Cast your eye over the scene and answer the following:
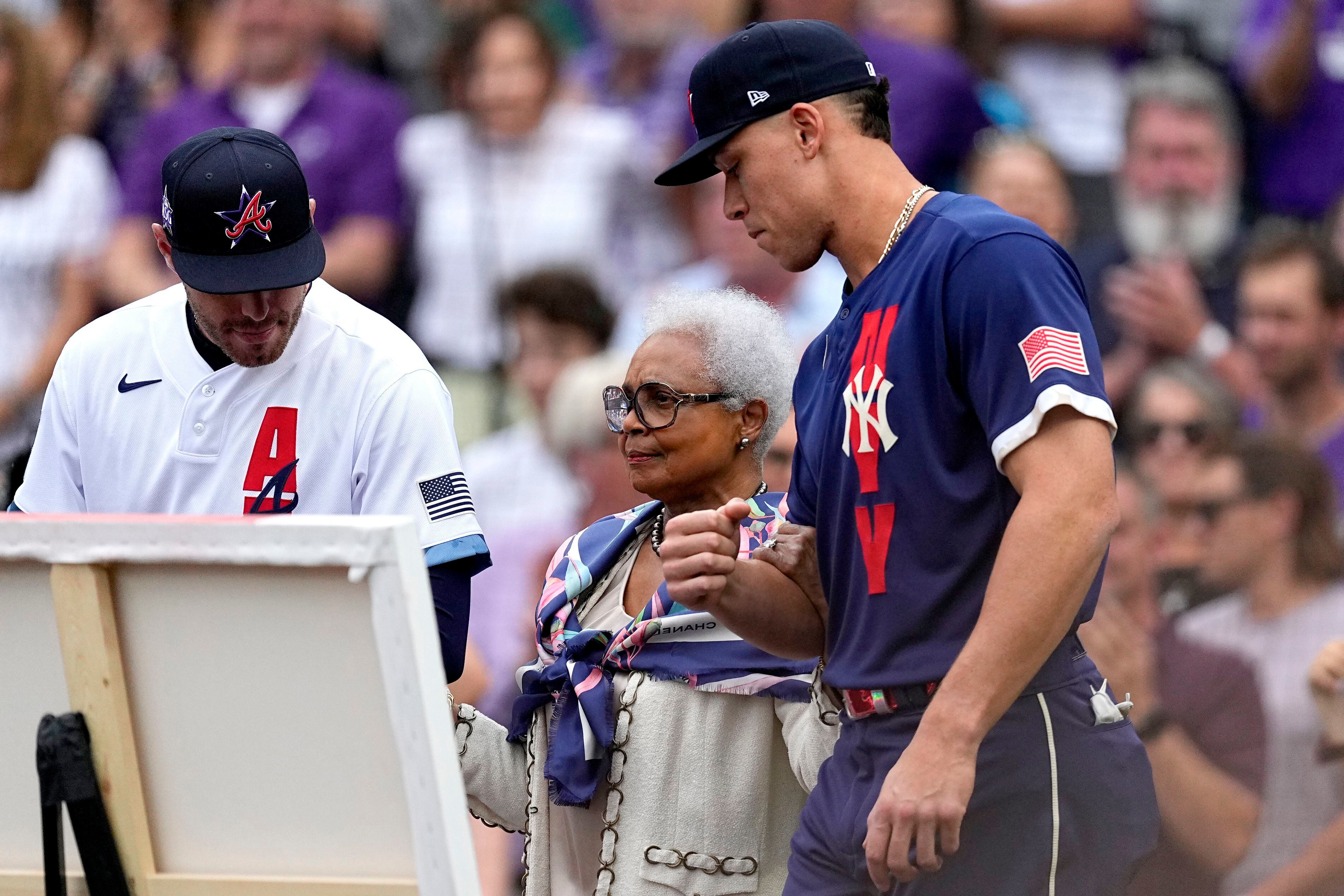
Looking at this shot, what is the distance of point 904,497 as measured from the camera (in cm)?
274

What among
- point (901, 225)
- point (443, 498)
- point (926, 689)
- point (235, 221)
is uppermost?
point (235, 221)

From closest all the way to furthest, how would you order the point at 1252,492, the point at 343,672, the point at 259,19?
1. the point at 343,672
2. the point at 1252,492
3. the point at 259,19

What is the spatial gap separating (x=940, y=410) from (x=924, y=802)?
60cm

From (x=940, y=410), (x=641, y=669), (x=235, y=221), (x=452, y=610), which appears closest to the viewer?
(x=940, y=410)

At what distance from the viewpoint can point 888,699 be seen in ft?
9.23

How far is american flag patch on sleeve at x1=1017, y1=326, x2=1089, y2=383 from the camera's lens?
2.57 metres

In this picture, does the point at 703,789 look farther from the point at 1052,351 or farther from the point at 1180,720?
the point at 1180,720

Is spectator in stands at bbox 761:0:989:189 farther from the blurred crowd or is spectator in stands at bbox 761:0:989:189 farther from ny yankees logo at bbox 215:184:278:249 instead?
ny yankees logo at bbox 215:184:278:249

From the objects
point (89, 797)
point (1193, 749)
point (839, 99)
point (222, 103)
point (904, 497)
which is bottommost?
point (1193, 749)

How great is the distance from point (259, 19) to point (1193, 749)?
177 inches

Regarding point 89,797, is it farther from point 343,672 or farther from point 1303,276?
point 1303,276

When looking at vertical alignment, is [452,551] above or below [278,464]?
below

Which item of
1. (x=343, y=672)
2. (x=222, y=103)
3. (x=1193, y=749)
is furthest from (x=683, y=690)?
(x=222, y=103)

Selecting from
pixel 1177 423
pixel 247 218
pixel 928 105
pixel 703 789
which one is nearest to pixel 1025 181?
pixel 928 105
